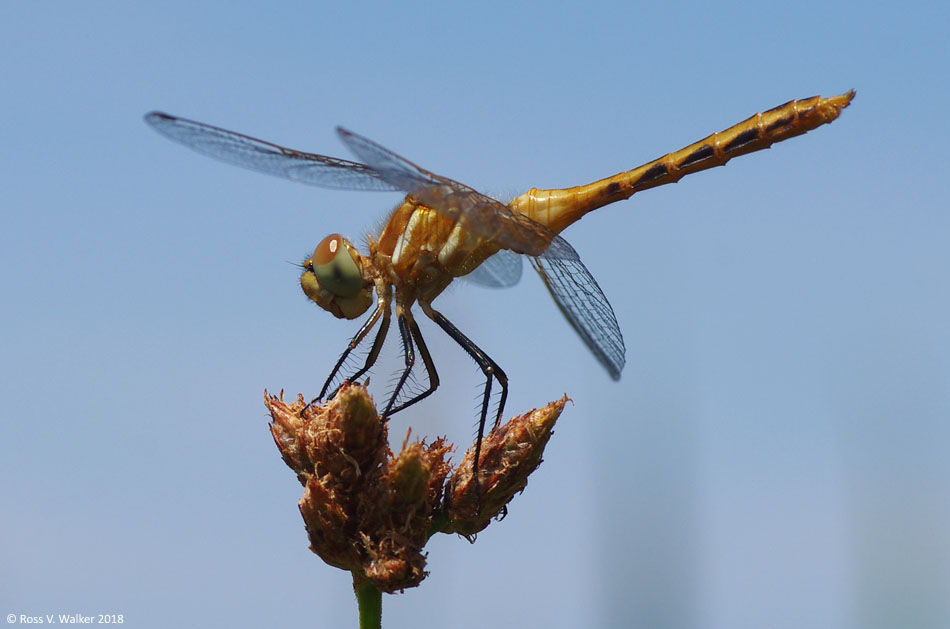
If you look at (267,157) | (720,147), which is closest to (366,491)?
(267,157)

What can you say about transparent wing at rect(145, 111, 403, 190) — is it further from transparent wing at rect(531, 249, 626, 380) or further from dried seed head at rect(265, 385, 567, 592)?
dried seed head at rect(265, 385, 567, 592)

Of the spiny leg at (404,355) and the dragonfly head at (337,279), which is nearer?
the spiny leg at (404,355)

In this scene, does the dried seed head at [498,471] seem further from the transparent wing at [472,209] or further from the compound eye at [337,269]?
the compound eye at [337,269]

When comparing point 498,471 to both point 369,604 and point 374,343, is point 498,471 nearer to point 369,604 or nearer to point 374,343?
point 369,604

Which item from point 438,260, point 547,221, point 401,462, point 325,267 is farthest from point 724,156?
point 401,462

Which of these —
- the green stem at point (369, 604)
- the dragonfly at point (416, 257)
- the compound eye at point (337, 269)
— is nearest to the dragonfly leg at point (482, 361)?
the dragonfly at point (416, 257)

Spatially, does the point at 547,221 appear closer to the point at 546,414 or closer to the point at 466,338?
the point at 466,338
